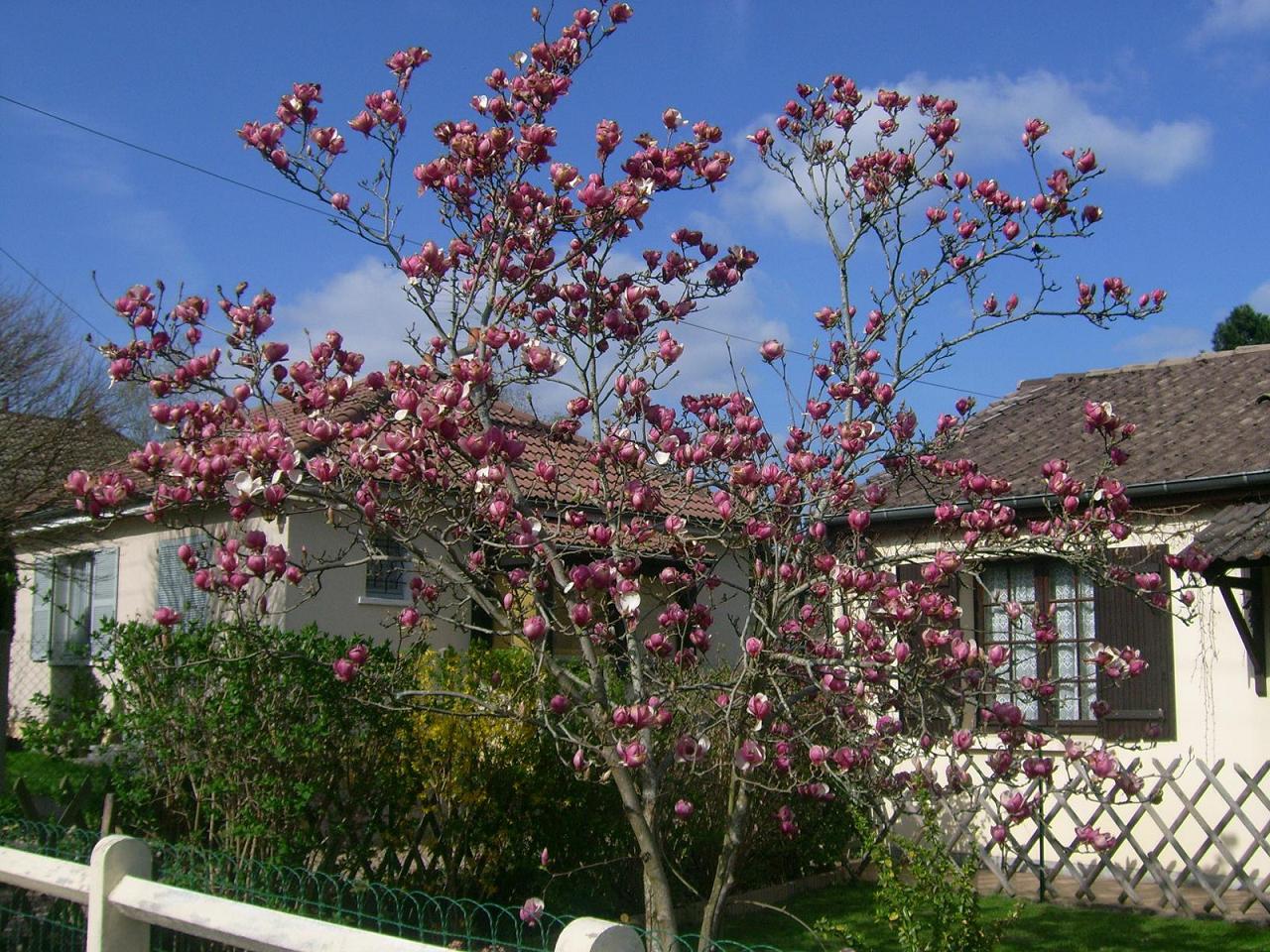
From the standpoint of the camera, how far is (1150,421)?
11.3m

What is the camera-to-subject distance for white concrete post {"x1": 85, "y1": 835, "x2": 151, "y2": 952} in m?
3.78

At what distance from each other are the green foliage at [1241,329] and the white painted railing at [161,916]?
32507 millimetres

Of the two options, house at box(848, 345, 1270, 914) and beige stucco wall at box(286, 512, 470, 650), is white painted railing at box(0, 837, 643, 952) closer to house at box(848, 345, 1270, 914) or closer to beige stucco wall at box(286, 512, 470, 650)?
house at box(848, 345, 1270, 914)

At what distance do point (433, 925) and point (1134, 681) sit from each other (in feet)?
18.7

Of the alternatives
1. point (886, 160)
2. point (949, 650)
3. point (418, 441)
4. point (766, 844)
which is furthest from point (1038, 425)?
point (418, 441)

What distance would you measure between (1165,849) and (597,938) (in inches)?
303

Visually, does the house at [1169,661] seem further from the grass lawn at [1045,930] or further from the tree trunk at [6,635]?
the tree trunk at [6,635]

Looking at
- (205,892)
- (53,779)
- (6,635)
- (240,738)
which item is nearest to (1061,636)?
(240,738)

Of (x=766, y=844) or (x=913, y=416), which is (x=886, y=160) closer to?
(x=913, y=416)

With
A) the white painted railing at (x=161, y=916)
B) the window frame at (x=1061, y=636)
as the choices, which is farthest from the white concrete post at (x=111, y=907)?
the window frame at (x=1061, y=636)

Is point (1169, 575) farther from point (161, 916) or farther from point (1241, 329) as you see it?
point (1241, 329)

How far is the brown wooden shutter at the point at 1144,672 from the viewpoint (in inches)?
368

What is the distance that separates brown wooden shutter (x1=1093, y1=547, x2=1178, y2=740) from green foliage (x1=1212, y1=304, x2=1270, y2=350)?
24.9m

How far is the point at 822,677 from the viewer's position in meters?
4.75
